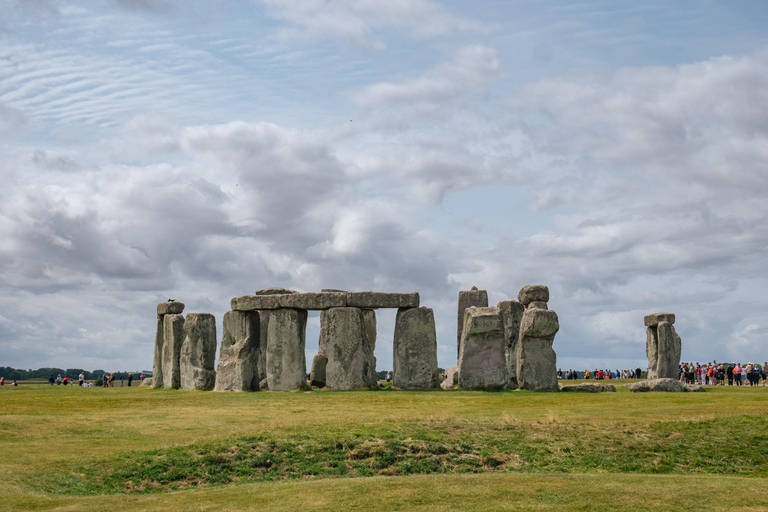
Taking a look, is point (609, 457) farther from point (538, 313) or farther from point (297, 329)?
point (297, 329)

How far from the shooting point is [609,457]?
17.6 metres

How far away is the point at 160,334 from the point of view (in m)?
39.3

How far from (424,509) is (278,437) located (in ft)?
19.3

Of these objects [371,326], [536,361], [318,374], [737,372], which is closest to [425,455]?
[536,361]

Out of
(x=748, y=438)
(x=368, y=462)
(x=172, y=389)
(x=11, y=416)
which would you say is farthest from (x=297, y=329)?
(x=748, y=438)

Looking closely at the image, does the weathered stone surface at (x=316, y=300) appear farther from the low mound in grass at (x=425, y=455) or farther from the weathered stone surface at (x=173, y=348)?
the low mound in grass at (x=425, y=455)

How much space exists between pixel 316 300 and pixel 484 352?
6543 mm

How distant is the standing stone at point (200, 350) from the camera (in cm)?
3441

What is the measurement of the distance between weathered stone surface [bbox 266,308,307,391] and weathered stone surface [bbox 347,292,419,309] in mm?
2218

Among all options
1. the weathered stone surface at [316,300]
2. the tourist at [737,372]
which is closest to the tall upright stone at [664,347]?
the tourist at [737,372]

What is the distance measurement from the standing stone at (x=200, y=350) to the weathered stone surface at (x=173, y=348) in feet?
4.23

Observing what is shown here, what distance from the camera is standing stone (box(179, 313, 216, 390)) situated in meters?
34.4

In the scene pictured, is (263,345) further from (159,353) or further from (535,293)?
(535,293)

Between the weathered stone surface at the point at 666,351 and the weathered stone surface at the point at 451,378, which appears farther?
the weathered stone surface at the point at 666,351
